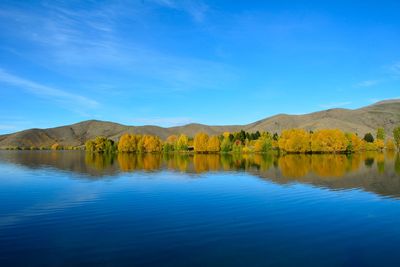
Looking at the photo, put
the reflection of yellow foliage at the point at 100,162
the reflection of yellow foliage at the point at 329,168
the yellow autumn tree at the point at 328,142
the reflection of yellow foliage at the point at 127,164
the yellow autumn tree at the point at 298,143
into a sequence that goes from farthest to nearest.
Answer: the yellow autumn tree at the point at 328,142, the yellow autumn tree at the point at 298,143, the reflection of yellow foliage at the point at 100,162, the reflection of yellow foliage at the point at 127,164, the reflection of yellow foliage at the point at 329,168

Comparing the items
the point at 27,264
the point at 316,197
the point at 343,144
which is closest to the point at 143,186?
the point at 316,197

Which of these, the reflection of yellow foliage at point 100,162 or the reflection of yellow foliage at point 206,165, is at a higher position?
the reflection of yellow foliage at point 100,162

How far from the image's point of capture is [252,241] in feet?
70.9

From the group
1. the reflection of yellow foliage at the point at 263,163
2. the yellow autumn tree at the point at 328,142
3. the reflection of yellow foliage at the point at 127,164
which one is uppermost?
the yellow autumn tree at the point at 328,142

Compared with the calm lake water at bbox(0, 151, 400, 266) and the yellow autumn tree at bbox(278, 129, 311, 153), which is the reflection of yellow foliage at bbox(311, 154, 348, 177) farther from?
the yellow autumn tree at bbox(278, 129, 311, 153)

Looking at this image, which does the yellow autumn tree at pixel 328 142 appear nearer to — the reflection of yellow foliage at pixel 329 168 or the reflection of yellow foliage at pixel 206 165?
the reflection of yellow foliage at pixel 206 165

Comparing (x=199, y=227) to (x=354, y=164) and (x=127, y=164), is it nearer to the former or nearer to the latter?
(x=127, y=164)

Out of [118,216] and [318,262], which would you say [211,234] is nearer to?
[318,262]

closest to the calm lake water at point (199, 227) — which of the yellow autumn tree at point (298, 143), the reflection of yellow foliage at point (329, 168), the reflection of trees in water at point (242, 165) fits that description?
the reflection of yellow foliage at point (329, 168)

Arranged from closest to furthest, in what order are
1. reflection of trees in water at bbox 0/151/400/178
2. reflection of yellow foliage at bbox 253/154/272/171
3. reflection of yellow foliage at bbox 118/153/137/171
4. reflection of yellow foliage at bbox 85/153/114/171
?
reflection of trees in water at bbox 0/151/400/178
reflection of yellow foliage at bbox 118/153/137/171
reflection of yellow foliage at bbox 253/154/272/171
reflection of yellow foliage at bbox 85/153/114/171

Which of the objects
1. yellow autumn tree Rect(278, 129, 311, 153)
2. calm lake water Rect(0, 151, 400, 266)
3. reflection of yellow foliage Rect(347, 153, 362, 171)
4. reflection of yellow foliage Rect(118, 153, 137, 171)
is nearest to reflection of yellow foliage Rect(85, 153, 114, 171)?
reflection of yellow foliage Rect(118, 153, 137, 171)

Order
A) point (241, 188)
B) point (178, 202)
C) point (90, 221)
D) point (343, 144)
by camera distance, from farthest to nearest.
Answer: point (343, 144), point (241, 188), point (178, 202), point (90, 221)

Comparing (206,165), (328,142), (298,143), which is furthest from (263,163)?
(328,142)

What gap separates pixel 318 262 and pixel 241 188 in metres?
29.1
